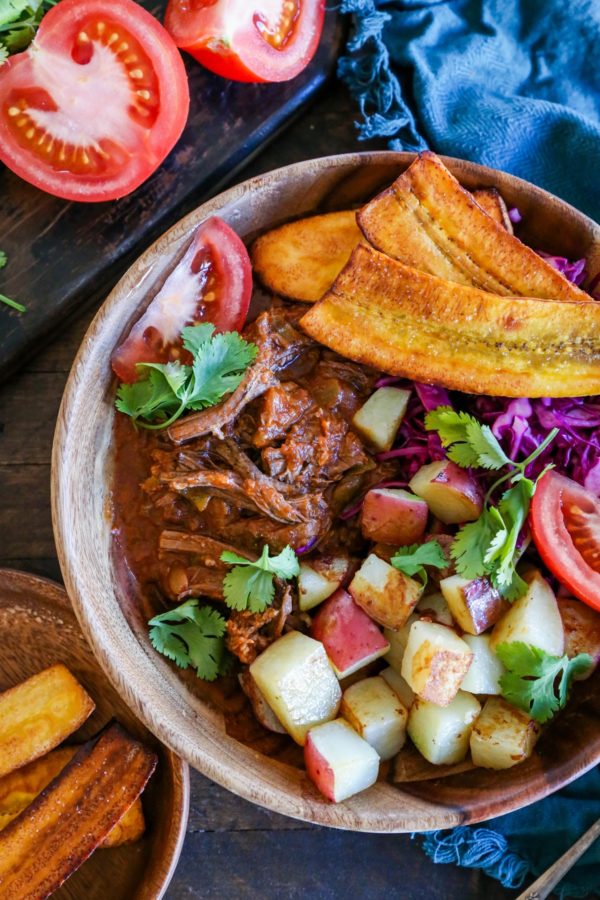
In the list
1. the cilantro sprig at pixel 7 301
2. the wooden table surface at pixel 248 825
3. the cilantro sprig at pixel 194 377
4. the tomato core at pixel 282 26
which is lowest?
the wooden table surface at pixel 248 825

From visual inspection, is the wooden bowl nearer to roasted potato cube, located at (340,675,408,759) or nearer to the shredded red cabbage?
roasted potato cube, located at (340,675,408,759)

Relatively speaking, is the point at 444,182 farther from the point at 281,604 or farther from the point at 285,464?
the point at 281,604

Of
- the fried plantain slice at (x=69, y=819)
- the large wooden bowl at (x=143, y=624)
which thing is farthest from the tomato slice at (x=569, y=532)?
the fried plantain slice at (x=69, y=819)

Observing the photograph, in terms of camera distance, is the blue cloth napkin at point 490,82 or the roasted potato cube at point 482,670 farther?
the blue cloth napkin at point 490,82

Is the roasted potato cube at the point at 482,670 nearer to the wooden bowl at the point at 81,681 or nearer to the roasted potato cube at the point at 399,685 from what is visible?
the roasted potato cube at the point at 399,685

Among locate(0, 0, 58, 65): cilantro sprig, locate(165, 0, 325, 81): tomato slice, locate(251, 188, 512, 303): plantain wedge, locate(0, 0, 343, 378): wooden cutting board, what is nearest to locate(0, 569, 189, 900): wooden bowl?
locate(0, 0, 343, 378): wooden cutting board

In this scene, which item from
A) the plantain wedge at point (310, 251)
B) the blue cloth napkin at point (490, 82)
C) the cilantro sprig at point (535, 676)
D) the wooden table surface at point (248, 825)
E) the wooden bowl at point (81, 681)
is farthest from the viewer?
the wooden table surface at point (248, 825)
